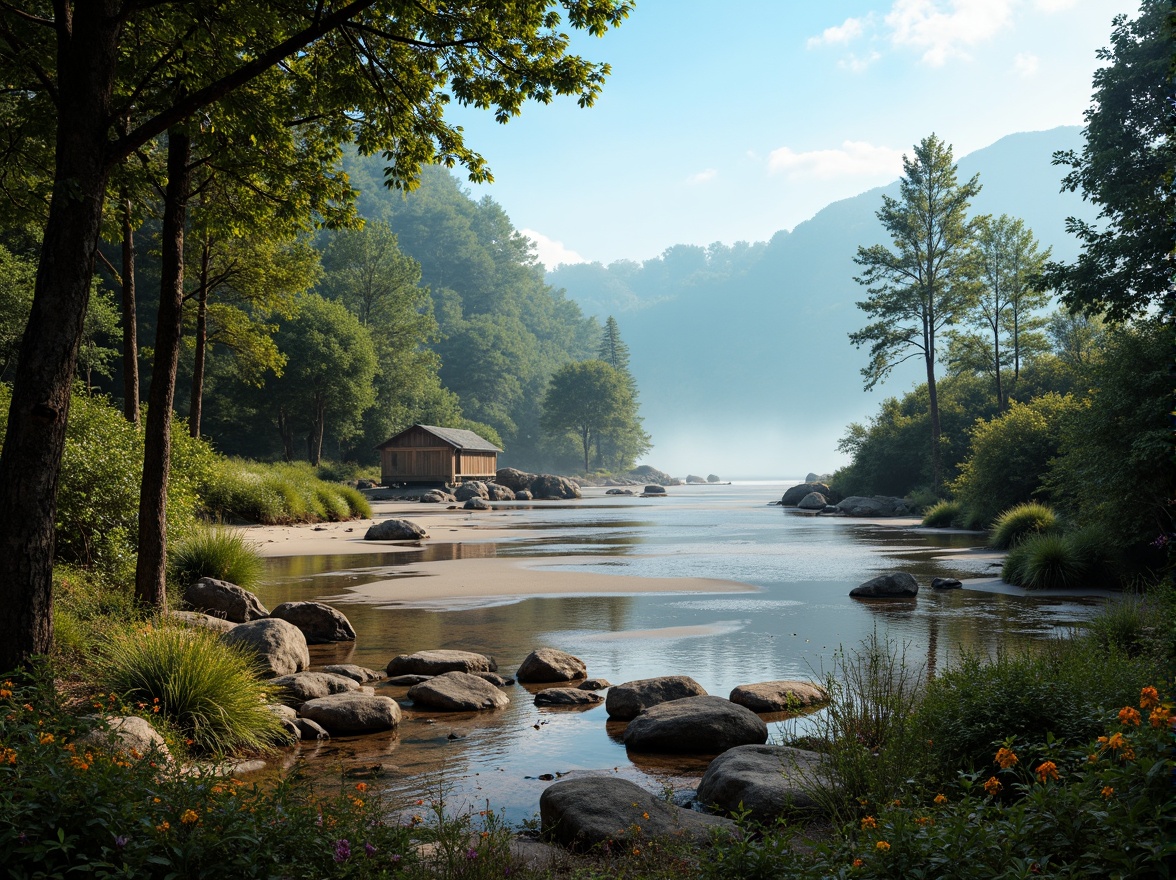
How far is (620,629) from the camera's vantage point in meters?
12.7

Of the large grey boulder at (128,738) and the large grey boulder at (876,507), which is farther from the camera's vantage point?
the large grey boulder at (876,507)

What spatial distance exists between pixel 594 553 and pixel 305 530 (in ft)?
37.1

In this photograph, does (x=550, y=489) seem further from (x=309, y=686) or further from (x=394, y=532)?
(x=309, y=686)

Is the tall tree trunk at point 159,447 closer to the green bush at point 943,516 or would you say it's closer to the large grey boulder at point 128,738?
the large grey boulder at point 128,738

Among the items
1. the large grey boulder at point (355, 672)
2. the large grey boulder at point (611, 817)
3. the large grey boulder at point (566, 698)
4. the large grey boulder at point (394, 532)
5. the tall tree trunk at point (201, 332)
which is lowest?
the large grey boulder at point (566, 698)

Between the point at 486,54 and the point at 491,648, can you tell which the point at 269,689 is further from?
the point at 486,54

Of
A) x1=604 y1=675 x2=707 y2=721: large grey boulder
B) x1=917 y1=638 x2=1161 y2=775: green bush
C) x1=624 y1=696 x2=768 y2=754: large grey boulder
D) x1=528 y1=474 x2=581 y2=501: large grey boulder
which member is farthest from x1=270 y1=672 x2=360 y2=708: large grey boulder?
x1=528 y1=474 x2=581 y2=501: large grey boulder

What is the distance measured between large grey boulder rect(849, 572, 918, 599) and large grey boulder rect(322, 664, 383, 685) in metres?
9.40

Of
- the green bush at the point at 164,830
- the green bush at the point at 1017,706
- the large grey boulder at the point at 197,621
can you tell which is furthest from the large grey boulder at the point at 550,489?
the green bush at the point at 164,830

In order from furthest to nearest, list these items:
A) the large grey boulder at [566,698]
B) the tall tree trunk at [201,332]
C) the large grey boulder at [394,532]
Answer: the large grey boulder at [394,532]
the tall tree trunk at [201,332]
the large grey boulder at [566,698]

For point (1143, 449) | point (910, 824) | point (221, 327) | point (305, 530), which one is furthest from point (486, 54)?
point (305, 530)

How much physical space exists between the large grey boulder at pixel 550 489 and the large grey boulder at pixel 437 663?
191 feet

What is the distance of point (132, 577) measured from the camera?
11.4 meters

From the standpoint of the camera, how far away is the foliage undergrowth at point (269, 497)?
27344 mm
